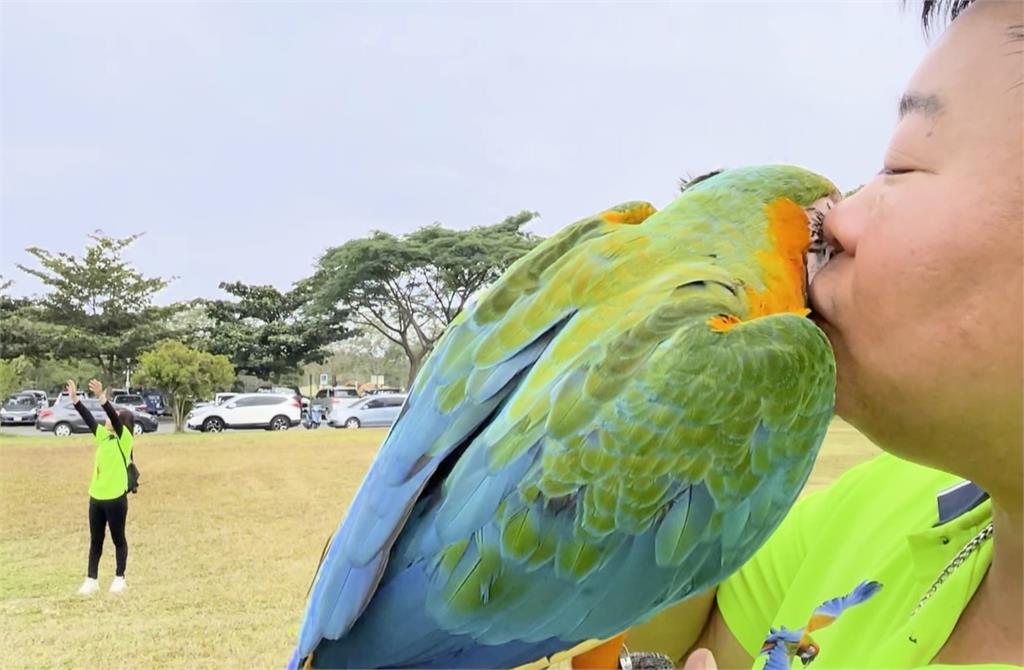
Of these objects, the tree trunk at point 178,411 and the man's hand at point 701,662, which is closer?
the man's hand at point 701,662

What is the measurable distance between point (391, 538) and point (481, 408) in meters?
0.12

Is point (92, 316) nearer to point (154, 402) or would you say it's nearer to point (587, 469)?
point (154, 402)

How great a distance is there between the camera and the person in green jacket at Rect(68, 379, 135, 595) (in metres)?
3.74

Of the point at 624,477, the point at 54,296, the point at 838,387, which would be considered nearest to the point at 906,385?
the point at 838,387

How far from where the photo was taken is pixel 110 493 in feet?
12.4

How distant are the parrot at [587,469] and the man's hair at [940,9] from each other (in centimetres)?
21

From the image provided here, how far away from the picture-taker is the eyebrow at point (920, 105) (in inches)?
21.5

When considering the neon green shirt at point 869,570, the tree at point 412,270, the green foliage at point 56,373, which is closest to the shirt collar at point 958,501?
the neon green shirt at point 869,570

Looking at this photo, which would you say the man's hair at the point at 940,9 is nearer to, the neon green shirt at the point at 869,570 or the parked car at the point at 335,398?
Result: the neon green shirt at the point at 869,570

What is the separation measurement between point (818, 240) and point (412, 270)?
518 inches

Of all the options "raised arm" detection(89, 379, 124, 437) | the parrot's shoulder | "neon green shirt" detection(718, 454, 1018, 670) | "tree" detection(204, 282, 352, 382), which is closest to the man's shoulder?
"neon green shirt" detection(718, 454, 1018, 670)

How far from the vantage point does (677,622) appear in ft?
2.89

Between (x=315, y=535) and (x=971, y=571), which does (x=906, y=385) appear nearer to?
(x=971, y=571)

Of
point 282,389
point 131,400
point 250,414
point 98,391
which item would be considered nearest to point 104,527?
point 98,391
